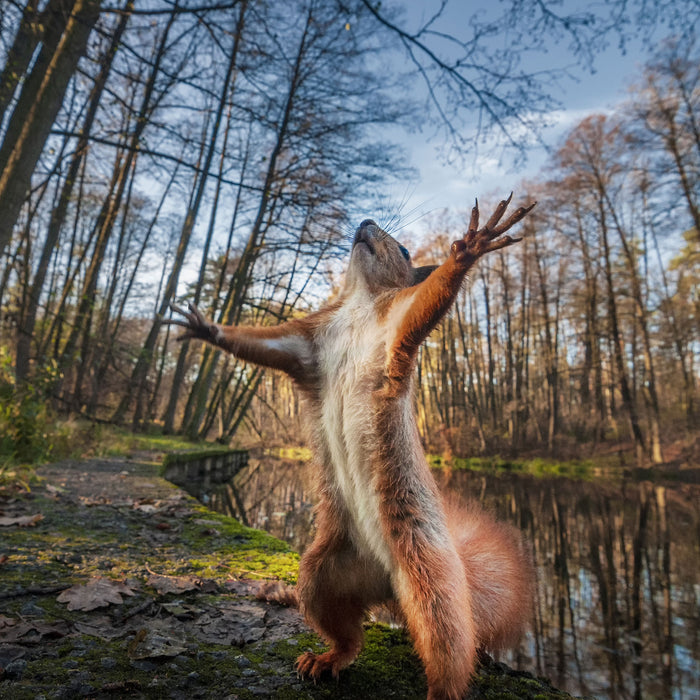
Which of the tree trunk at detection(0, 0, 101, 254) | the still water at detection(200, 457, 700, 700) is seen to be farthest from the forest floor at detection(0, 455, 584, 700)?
A: the tree trunk at detection(0, 0, 101, 254)

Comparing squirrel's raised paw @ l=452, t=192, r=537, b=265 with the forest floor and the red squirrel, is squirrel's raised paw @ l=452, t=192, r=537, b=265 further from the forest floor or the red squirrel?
A: the forest floor

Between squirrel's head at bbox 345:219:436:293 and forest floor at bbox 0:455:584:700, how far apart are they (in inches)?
60.2

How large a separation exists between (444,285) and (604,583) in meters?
5.48

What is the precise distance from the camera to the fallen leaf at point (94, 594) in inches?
88.0

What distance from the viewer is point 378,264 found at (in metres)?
1.97

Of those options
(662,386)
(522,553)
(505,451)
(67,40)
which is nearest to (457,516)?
(522,553)

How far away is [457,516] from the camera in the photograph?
2047mm

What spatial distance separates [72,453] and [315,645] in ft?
27.5

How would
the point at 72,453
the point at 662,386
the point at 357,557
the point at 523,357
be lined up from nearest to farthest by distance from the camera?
the point at 357,557 < the point at 72,453 < the point at 523,357 < the point at 662,386

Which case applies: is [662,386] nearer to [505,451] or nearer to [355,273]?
[505,451]

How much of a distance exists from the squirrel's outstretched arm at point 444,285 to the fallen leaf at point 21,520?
346cm

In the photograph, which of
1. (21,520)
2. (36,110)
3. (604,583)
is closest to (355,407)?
(21,520)

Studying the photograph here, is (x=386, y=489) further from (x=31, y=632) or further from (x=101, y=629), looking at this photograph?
(x=31, y=632)

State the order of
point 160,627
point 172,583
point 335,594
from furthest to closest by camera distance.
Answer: point 172,583, point 160,627, point 335,594
